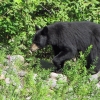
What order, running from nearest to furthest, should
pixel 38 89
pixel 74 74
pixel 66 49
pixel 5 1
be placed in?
pixel 38 89, pixel 74 74, pixel 66 49, pixel 5 1

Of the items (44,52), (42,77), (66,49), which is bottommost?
(44,52)

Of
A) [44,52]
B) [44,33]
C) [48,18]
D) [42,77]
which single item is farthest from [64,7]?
[42,77]

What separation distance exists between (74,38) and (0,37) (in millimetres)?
2906

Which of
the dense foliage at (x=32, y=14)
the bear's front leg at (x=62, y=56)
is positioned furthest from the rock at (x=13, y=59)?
the dense foliage at (x=32, y=14)

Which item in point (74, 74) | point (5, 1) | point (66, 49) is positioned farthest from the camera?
point (5, 1)

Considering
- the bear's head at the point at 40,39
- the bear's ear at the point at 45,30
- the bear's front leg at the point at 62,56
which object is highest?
the bear's ear at the point at 45,30

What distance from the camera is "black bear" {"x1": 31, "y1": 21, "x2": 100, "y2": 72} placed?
9.32 metres

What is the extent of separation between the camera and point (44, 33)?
9.51 m

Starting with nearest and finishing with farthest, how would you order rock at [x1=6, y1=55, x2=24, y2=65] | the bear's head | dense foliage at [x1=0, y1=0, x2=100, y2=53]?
rock at [x1=6, y1=55, x2=24, y2=65]
the bear's head
dense foliage at [x1=0, y1=0, x2=100, y2=53]

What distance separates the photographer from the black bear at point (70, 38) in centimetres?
932

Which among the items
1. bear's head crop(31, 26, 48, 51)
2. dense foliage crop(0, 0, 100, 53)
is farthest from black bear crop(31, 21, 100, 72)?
dense foliage crop(0, 0, 100, 53)

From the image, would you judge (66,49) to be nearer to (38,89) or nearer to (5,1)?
(5,1)

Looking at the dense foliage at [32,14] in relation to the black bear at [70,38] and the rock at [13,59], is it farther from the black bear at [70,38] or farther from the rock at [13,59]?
the rock at [13,59]

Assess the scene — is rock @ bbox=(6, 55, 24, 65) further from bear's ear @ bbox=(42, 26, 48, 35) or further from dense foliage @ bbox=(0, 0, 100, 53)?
dense foliage @ bbox=(0, 0, 100, 53)
